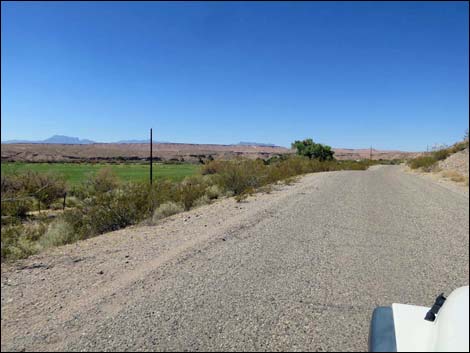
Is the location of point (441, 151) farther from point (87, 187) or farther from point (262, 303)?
point (262, 303)

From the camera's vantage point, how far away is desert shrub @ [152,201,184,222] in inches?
462

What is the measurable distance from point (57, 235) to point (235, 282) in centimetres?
395

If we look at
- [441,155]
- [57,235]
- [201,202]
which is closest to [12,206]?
[57,235]

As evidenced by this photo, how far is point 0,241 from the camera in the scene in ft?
8.43

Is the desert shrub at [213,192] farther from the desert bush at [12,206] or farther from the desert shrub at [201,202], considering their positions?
the desert bush at [12,206]

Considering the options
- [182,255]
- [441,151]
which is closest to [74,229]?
[182,255]

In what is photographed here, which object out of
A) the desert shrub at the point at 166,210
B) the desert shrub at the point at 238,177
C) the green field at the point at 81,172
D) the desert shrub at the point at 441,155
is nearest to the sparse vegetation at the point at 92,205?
the desert shrub at the point at 166,210

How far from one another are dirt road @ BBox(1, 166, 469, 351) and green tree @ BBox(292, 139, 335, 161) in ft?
158

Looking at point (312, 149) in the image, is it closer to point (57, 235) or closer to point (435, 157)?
point (435, 157)

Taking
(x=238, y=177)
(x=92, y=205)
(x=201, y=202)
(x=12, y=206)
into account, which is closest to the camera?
(x=12, y=206)

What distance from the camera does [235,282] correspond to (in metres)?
4.70

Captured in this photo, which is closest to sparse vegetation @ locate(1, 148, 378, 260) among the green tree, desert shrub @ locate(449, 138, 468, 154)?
desert shrub @ locate(449, 138, 468, 154)

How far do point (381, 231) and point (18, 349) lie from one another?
8329mm

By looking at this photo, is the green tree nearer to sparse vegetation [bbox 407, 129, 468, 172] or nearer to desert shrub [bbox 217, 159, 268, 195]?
sparse vegetation [bbox 407, 129, 468, 172]
